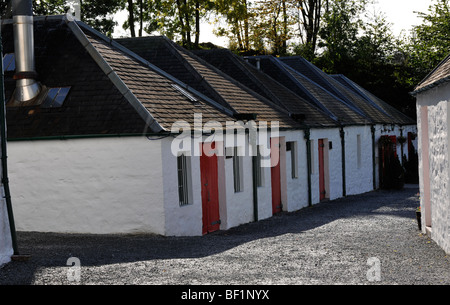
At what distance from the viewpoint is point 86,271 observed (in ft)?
33.6

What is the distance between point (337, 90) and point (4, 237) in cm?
2257

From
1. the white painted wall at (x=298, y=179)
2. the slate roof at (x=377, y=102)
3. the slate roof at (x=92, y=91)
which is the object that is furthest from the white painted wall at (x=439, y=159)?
the slate roof at (x=377, y=102)

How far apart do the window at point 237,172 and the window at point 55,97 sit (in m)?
4.78

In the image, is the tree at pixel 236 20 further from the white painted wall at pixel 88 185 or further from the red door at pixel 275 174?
the white painted wall at pixel 88 185

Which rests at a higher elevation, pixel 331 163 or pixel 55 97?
pixel 55 97

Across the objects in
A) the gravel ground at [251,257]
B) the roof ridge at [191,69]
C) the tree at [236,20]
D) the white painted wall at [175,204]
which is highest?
the tree at [236,20]

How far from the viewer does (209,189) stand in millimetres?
16828

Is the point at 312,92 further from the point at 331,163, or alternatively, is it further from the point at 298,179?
the point at 298,179

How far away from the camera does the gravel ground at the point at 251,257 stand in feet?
31.8

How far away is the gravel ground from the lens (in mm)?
9695

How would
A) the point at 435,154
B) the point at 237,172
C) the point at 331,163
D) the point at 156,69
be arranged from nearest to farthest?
the point at 435,154 → the point at 237,172 → the point at 156,69 → the point at 331,163

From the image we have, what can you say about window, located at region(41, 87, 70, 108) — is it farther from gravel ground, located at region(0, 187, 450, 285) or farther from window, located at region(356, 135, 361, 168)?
window, located at region(356, 135, 361, 168)

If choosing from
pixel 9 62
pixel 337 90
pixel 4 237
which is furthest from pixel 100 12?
pixel 4 237
